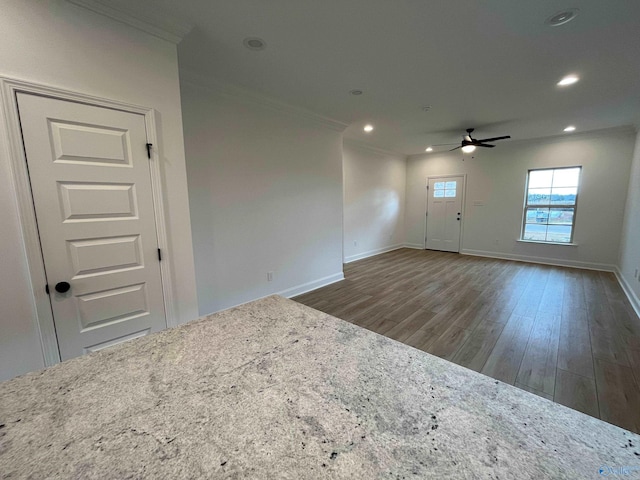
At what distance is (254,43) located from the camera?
2172mm

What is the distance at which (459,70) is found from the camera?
2596 millimetres

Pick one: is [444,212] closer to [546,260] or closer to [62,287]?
[546,260]

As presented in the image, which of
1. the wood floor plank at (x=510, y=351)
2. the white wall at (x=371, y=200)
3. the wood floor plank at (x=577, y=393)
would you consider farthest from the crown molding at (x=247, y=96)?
the wood floor plank at (x=577, y=393)

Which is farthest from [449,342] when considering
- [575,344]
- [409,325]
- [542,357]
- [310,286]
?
[310,286]

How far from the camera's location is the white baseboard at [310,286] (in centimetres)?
383

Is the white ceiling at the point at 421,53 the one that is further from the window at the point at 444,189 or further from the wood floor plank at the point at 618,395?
the window at the point at 444,189

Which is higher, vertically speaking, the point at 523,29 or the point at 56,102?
the point at 523,29

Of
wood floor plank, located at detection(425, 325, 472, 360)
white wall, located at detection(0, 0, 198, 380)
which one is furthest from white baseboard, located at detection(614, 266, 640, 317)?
white wall, located at detection(0, 0, 198, 380)

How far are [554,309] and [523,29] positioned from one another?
10.6 ft

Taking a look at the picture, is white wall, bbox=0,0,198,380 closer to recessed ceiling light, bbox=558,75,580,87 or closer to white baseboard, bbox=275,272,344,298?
white baseboard, bbox=275,272,344,298

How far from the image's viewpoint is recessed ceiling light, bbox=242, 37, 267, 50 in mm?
2123

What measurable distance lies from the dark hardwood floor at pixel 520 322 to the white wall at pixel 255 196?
0.74 metres

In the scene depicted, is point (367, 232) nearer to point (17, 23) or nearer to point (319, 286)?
point (319, 286)

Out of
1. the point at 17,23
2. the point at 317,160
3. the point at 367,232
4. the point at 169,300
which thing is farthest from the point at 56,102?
the point at 367,232
